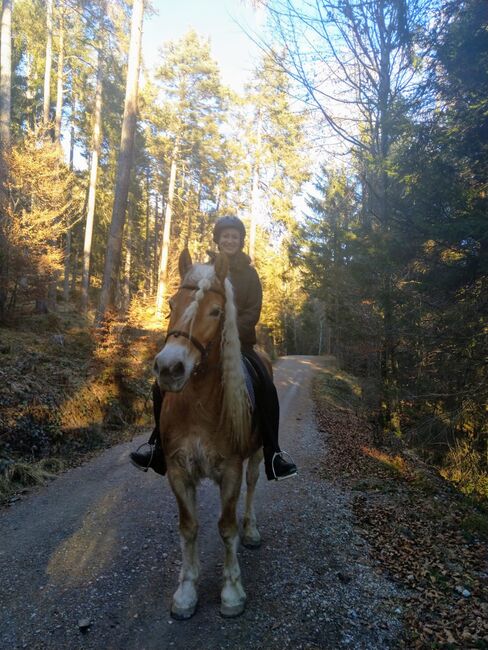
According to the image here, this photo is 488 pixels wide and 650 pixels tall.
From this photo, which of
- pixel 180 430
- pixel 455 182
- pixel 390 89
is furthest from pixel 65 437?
pixel 390 89

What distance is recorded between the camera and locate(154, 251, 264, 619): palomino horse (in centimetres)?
299

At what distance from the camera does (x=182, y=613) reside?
10.1 feet

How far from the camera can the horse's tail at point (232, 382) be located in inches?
121

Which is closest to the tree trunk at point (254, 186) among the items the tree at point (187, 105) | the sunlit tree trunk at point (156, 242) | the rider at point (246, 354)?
the tree at point (187, 105)

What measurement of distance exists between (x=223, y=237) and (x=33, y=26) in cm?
2224

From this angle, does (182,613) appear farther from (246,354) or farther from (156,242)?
(156,242)

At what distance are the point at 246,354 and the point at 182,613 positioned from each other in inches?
88.5

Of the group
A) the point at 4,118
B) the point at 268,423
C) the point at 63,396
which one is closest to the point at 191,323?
the point at 268,423

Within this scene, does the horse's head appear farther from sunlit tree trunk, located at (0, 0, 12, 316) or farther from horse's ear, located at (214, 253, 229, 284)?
sunlit tree trunk, located at (0, 0, 12, 316)

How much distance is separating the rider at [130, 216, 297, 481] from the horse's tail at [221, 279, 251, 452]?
0.61 metres

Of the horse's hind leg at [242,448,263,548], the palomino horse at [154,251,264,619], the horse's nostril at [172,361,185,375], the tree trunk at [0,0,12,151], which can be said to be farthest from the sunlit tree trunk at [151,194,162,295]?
the horse's nostril at [172,361,185,375]

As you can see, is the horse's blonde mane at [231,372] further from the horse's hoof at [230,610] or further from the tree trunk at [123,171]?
the tree trunk at [123,171]

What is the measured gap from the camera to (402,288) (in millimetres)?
7660

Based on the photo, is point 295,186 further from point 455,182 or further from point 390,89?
point 455,182
